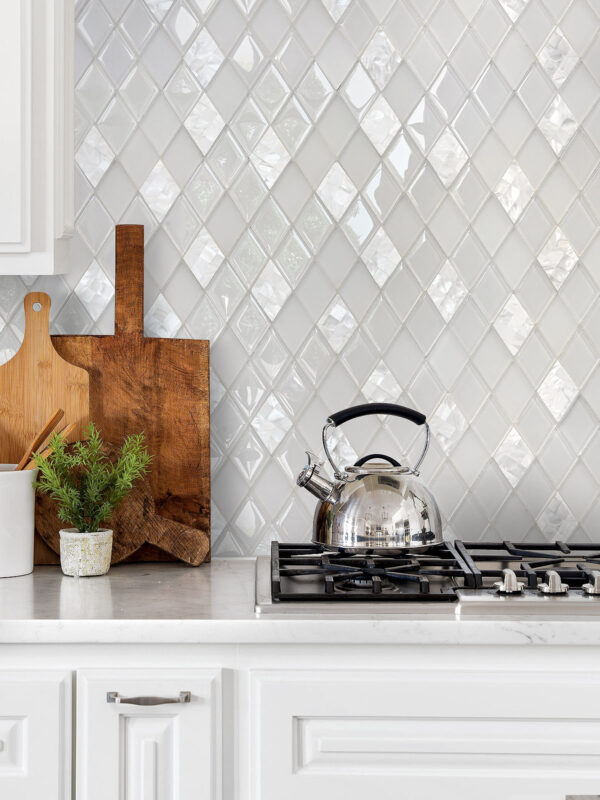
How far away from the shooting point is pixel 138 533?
1.84 m

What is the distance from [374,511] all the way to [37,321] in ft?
2.74

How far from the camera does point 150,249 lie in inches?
77.5

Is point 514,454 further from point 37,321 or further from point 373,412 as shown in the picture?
point 37,321

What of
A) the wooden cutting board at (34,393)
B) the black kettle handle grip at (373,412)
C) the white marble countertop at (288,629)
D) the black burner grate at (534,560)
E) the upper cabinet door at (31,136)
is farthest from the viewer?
the wooden cutting board at (34,393)

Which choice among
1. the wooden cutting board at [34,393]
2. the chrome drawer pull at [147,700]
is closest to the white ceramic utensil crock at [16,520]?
the wooden cutting board at [34,393]

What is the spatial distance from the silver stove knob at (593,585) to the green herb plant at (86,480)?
843 mm

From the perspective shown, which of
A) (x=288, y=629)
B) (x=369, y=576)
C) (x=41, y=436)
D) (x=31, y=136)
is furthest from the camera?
(x=41, y=436)

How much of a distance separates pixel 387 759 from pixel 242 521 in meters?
0.70

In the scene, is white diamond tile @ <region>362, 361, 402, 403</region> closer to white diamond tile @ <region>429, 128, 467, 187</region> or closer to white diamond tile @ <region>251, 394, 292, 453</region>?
white diamond tile @ <region>251, 394, 292, 453</region>

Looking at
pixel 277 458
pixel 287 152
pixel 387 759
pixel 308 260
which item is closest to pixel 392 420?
pixel 277 458

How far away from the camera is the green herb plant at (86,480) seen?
5.59ft

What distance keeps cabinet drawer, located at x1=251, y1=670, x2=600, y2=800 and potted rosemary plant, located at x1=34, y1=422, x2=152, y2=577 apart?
1.57 ft

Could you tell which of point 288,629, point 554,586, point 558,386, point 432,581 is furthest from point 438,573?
point 558,386

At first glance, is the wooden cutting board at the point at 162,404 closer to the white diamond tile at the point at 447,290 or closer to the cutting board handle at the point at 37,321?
the cutting board handle at the point at 37,321
